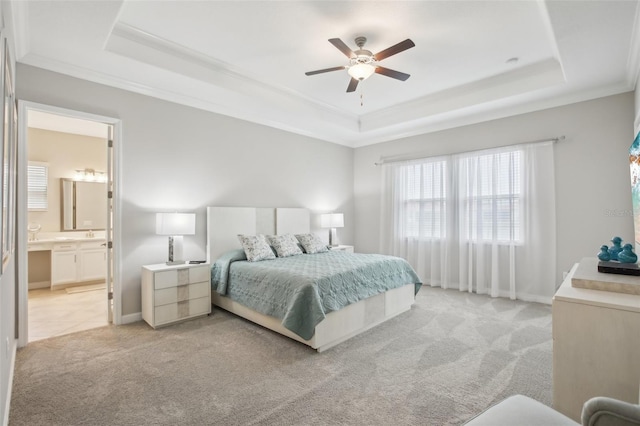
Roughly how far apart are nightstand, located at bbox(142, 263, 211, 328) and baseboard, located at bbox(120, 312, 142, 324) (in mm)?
95

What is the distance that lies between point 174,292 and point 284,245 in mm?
1508

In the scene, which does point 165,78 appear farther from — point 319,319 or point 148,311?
point 319,319

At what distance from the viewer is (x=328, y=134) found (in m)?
5.95

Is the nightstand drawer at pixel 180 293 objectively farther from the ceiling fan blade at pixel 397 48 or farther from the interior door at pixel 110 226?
the ceiling fan blade at pixel 397 48

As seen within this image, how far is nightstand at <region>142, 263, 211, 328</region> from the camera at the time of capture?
3.49 metres

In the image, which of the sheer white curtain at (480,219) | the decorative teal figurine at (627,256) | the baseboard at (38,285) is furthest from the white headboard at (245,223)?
the decorative teal figurine at (627,256)

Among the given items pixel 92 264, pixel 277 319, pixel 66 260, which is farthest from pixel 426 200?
pixel 66 260

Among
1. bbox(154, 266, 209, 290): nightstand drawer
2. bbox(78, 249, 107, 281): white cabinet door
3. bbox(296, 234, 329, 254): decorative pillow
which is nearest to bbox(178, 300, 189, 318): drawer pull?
bbox(154, 266, 209, 290): nightstand drawer

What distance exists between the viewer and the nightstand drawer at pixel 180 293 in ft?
11.5

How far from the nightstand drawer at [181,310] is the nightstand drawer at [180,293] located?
5 centimetres

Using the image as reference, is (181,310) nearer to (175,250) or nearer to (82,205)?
(175,250)

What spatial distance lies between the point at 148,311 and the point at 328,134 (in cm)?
405

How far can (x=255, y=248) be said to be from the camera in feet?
13.6

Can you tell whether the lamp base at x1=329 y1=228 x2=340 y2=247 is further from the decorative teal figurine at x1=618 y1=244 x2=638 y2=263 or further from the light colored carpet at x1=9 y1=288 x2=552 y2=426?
the decorative teal figurine at x1=618 y1=244 x2=638 y2=263
